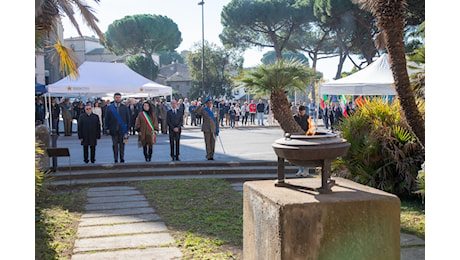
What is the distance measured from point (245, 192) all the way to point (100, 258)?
1.74 m

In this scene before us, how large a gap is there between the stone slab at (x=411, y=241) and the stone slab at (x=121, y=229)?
296cm

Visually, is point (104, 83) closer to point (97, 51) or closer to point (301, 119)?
point (301, 119)

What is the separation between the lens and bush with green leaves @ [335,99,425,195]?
24.7 feet

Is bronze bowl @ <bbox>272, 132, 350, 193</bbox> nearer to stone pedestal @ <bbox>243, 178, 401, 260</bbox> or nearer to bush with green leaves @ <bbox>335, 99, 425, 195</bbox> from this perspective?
stone pedestal @ <bbox>243, 178, 401, 260</bbox>

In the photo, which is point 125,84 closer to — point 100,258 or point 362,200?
point 100,258

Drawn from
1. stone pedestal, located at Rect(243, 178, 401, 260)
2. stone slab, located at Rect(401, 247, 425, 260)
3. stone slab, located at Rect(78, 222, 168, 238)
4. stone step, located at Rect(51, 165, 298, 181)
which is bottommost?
stone slab, located at Rect(401, 247, 425, 260)

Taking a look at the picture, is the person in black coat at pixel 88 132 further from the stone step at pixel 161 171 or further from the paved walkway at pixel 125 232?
the paved walkway at pixel 125 232

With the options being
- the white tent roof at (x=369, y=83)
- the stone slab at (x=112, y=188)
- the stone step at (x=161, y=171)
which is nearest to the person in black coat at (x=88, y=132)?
the stone step at (x=161, y=171)

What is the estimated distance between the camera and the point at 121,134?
35.2ft

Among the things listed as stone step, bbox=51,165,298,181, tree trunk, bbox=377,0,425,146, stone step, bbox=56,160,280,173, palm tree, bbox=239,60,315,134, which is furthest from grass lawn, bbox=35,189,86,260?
tree trunk, bbox=377,0,425,146

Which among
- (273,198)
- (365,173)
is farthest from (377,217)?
(365,173)

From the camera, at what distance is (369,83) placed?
15.1m

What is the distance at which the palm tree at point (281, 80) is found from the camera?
8875mm

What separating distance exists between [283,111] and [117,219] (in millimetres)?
4314
